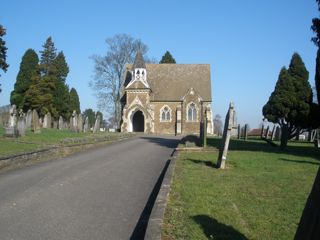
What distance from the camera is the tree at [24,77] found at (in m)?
56.2

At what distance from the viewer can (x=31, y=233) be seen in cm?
614

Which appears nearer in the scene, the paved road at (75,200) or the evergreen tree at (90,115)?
the paved road at (75,200)

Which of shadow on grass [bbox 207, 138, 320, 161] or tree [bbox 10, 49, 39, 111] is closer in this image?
shadow on grass [bbox 207, 138, 320, 161]

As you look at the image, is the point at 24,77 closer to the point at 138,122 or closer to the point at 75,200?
the point at 138,122

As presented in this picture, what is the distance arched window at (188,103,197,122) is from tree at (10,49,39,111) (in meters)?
21.8

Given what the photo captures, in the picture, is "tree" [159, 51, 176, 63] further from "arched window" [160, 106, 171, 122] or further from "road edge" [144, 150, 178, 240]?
"road edge" [144, 150, 178, 240]

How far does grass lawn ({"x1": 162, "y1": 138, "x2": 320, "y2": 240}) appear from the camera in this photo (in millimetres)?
5730

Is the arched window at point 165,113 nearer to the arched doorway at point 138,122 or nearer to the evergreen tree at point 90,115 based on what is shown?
the arched doorway at point 138,122

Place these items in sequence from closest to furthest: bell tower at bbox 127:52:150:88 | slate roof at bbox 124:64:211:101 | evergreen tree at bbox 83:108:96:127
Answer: bell tower at bbox 127:52:150:88
slate roof at bbox 124:64:211:101
evergreen tree at bbox 83:108:96:127

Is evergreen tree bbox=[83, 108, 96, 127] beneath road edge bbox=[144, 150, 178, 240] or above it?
above

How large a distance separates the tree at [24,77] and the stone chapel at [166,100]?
1345 centimetres

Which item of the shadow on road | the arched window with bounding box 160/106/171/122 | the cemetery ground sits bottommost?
the shadow on road

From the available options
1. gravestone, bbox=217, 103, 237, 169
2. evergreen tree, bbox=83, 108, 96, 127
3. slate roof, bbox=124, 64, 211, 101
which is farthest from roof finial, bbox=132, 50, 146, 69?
gravestone, bbox=217, 103, 237, 169

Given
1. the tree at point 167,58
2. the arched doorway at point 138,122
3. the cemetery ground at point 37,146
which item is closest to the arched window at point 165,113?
the arched doorway at point 138,122
